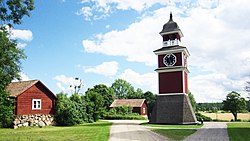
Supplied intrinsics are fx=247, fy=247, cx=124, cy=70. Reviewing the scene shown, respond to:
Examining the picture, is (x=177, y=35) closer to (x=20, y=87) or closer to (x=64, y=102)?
(x=64, y=102)

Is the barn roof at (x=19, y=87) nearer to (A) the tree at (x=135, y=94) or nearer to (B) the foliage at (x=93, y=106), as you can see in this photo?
(B) the foliage at (x=93, y=106)

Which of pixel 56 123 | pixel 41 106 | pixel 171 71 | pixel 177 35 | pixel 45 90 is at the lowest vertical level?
pixel 56 123

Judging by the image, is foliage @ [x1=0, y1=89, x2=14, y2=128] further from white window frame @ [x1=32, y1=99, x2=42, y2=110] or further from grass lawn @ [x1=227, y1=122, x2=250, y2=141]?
grass lawn @ [x1=227, y1=122, x2=250, y2=141]

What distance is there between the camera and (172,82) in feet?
95.9

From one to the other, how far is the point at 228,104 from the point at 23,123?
33264 millimetres

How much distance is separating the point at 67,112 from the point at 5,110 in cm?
761

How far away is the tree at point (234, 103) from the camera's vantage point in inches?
1647

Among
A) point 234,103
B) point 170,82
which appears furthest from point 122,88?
point 170,82

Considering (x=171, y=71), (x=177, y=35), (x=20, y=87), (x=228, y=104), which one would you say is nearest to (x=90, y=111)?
(x=20, y=87)

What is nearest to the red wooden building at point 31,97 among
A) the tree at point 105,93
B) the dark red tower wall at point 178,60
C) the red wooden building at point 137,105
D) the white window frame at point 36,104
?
the white window frame at point 36,104

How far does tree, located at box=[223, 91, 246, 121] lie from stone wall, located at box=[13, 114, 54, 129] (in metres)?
29.8

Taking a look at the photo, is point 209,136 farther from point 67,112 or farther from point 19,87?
point 19,87

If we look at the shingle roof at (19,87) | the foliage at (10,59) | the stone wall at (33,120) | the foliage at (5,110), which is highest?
the foliage at (10,59)

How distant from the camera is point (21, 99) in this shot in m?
25.9
